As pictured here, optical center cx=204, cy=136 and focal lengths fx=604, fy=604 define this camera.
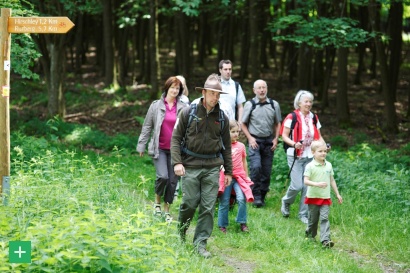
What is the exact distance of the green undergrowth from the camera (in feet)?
17.8

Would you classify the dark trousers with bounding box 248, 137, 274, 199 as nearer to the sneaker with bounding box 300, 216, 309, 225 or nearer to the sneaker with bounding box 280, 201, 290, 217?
the sneaker with bounding box 280, 201, 290, 217

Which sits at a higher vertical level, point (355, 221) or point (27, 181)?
point (27, 181)

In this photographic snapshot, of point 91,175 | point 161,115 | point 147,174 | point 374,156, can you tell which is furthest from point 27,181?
point 374,156

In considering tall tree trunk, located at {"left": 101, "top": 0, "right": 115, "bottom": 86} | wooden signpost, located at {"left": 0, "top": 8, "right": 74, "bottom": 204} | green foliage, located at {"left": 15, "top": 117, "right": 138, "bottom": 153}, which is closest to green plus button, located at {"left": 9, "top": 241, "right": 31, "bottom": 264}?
wooden signpost, located at {"left": 0, "top": 8, "right": 74, "bottom": 204}

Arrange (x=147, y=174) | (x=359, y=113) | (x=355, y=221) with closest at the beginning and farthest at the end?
(x=355, y=221)
(x=147, y=174)
(x=359, y=113)

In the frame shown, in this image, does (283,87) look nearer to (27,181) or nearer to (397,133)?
(397,133)

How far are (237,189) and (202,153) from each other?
172 centimetres

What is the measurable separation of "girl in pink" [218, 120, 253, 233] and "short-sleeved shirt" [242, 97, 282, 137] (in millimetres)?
1682

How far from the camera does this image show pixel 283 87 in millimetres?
31172

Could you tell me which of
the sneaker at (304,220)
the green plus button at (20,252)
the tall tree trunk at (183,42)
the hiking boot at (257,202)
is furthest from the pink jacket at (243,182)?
the tall tree trunk at (183,42)

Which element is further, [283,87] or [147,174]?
[283,87]

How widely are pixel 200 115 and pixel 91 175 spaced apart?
2208 mm

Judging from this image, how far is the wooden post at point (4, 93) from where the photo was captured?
25.4ft

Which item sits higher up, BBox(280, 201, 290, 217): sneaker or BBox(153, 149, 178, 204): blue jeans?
BBox(153, 149, 178, 204): blue jeans
